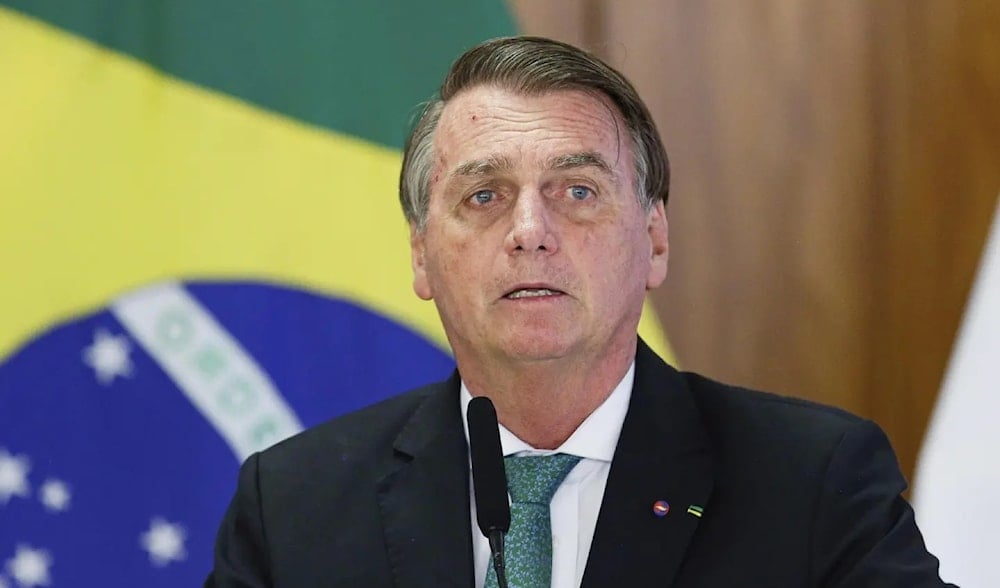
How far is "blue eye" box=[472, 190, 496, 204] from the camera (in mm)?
1902

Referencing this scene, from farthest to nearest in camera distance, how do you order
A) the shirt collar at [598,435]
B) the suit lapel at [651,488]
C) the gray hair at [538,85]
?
the gray hair at [538,85]
the shirt collar at [598,435]
the suit lapel at [651,488]

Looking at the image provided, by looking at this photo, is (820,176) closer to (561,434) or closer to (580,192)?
(580,192)

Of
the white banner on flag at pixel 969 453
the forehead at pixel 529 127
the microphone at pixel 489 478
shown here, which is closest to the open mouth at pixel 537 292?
the forehead at pixel 529 127

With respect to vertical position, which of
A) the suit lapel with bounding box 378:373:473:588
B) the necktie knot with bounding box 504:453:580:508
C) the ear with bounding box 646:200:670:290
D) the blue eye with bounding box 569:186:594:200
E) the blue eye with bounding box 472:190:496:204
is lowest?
the suit lapel with bounding box 378:373:473:588

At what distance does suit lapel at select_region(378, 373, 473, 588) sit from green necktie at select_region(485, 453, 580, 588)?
71mm

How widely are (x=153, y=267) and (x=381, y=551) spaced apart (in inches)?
40.7

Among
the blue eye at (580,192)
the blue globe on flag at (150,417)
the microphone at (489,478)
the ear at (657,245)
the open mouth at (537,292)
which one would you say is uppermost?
the blue eye at (580,192)

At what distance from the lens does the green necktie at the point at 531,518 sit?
1704 millimetres

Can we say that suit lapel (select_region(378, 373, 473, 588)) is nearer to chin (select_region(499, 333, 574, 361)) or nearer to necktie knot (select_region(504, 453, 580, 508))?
necktie knot (select_region(504, 453, 580, 508))

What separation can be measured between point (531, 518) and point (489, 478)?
38 cm

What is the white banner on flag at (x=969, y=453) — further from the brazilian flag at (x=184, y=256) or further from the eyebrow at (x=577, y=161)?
the eyebrow at (x=577, y=161)

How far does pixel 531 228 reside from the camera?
1.78 m

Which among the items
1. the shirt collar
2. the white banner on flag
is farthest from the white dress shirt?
the white banner on flag

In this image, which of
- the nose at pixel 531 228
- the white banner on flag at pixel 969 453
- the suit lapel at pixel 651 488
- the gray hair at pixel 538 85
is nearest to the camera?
the suit lapel at pixel 651 488
